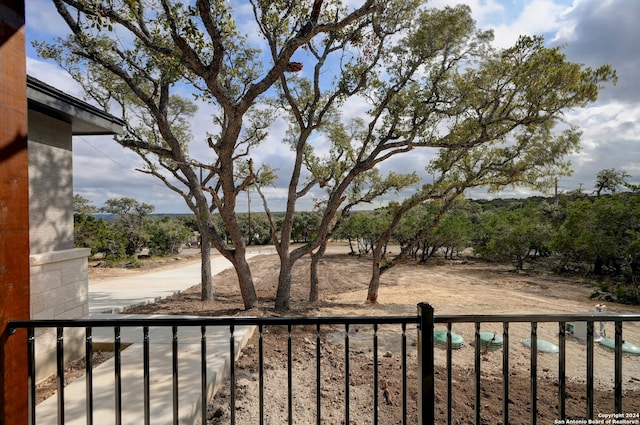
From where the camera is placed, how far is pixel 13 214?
1747 mm

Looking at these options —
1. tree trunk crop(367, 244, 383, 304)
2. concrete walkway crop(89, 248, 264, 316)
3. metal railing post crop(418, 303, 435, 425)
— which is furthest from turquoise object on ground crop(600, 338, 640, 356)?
concrete walkway crop(89, 248, 264, 316)

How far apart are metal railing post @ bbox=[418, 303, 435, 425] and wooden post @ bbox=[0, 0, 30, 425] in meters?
2.23

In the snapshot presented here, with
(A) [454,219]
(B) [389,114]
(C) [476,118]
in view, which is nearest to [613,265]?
(A) [454,219]

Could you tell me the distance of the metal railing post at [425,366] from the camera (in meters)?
1.64

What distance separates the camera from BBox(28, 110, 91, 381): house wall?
3.21 meters

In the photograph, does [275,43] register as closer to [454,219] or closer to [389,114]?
[389,114]

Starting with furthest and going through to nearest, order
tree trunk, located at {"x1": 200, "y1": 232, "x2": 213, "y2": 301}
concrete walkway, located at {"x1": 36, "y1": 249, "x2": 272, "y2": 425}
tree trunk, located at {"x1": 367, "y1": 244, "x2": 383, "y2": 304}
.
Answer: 1. tree trunk, located at {"x1": 367, "y1": 244, "x2": 383, "y2": 304}
2. tree trunk, located at {"x1": 200, "y1": 232, "x2": 213, "y2": 301}
3. concrete walkway, located at {"x1": 36, "y1": 249, "x2": 272, "y2": 425}

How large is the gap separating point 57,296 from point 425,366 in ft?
12.7

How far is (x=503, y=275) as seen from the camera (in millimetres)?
14781

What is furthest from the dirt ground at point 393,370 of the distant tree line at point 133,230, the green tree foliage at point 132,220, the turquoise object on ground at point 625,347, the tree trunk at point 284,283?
the green tree foliage at point 132,220

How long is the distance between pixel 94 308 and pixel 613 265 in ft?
59.9

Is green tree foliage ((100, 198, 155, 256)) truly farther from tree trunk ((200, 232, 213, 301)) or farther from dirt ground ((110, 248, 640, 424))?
tree trunk ((200, 232, 213, 301))

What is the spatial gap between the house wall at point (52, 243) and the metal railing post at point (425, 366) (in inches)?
144

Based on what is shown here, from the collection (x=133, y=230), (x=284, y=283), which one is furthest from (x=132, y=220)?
(x=284, y=283)
